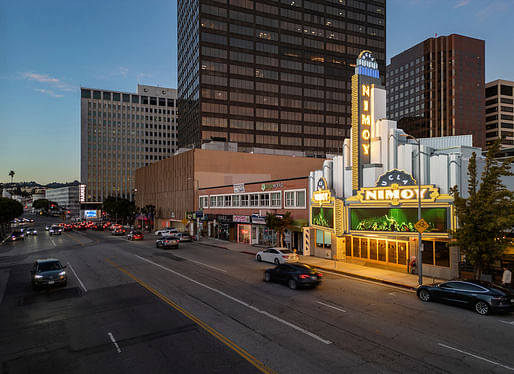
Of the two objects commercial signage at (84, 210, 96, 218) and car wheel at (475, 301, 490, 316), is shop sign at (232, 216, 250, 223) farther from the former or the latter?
commercial signage at (84, 210, 96, 218)

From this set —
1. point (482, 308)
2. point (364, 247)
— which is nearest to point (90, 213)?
point (364, 247)

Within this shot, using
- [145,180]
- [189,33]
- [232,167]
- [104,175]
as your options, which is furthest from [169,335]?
[104,175]

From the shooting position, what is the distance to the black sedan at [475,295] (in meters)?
13.9

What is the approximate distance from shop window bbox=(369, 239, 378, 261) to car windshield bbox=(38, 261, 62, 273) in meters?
21.6

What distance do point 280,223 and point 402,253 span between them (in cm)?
1290

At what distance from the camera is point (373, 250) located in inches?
1043

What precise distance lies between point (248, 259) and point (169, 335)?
19736mm

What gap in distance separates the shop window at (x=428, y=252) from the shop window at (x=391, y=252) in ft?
7.13

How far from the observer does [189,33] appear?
310ft

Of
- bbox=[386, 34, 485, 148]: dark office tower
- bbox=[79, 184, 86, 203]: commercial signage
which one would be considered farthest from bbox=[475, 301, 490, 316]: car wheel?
bbox=[79, 184, 86, 203]: commercial signage

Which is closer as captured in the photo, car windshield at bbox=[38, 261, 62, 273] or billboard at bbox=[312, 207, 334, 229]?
car windshield at bbox=[38, 261, 62, 273]

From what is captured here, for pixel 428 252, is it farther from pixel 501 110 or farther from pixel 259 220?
pixel 501 110

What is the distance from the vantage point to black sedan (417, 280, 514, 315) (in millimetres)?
13945

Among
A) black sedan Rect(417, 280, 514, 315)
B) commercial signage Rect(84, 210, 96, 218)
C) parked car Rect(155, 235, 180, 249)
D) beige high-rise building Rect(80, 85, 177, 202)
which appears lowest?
commercial signage Rect(84, 210, 96, 218)
